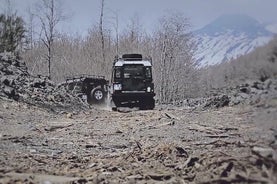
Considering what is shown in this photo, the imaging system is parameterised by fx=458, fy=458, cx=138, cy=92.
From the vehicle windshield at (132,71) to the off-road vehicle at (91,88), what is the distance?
725 centimetres

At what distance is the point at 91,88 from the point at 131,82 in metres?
8.36

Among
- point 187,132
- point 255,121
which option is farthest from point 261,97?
point 187,132

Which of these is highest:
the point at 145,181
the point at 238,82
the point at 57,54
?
the point at 57,54

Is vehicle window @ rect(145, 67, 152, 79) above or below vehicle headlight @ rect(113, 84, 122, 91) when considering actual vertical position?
above

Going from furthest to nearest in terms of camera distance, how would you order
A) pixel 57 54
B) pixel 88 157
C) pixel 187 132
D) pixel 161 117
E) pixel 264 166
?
pixel 57 54
pixel 161 117
pixel 187 132
pixel 88 157
pixel 264 166

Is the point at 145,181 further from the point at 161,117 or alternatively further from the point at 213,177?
the point at 161,117

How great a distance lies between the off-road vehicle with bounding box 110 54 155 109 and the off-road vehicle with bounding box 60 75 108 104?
7.05m

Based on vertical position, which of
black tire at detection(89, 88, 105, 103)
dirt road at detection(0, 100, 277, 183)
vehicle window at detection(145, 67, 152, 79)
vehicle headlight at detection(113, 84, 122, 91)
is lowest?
dirt road at detection(0, 100, 277, 183)

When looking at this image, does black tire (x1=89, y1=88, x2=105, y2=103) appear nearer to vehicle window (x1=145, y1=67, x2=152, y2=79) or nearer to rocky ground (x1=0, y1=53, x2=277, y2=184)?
vehicle window (x1=145, y1=67, x2=152, y2=79)

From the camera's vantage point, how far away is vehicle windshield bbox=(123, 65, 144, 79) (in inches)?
855

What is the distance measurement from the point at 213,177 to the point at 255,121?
74 cm

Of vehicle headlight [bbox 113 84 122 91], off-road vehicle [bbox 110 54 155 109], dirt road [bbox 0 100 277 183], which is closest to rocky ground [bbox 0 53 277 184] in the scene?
dirt road [bbox 0 100 277 183]

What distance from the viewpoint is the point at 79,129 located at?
40.4 ft

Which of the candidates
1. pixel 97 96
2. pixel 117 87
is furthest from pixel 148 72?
pixel 97 96
